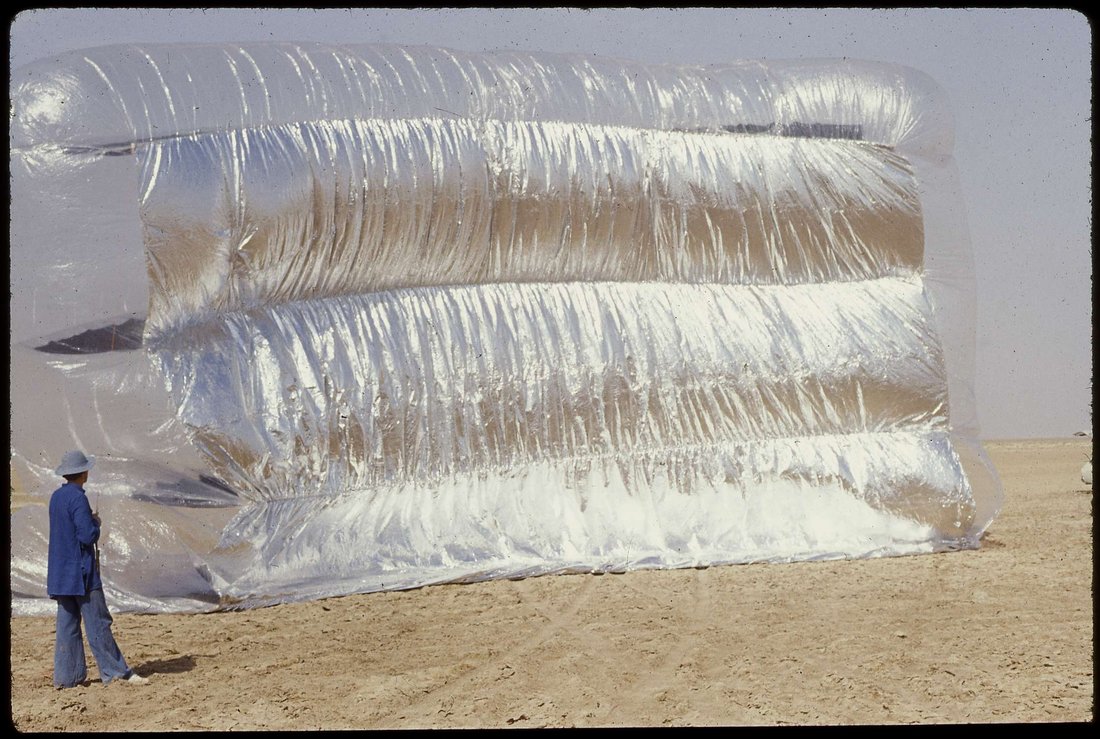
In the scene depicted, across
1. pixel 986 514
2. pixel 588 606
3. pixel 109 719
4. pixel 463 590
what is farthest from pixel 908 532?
pixel 109 719

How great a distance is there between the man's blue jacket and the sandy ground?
55cm

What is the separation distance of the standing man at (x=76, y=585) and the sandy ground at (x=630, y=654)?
0.12 meters

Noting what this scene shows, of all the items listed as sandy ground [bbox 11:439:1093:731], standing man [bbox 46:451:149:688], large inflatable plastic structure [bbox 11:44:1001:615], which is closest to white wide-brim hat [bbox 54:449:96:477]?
Result: standing man [bbox 46:451:149:688]

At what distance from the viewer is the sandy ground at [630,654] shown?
5.57m

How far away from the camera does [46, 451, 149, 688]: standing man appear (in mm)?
5695

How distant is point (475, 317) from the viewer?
839cm

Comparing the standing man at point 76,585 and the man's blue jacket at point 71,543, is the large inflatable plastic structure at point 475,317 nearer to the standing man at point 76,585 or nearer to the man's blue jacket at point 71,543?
the standing man at point 76,585

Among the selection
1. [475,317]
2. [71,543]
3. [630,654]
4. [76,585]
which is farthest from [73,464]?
[475,317]

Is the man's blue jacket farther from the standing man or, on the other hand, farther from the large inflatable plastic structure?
the large inflatable plastic structure

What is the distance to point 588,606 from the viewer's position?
24.0 feet

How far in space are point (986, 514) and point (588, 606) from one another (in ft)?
11.0

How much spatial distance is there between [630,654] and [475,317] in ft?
9.40

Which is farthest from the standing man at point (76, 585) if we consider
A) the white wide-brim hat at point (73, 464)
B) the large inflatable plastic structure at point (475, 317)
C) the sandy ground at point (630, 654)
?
the large inflatable plastic structure at point (475, 317)

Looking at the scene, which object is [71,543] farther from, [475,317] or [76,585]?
[475,317]
